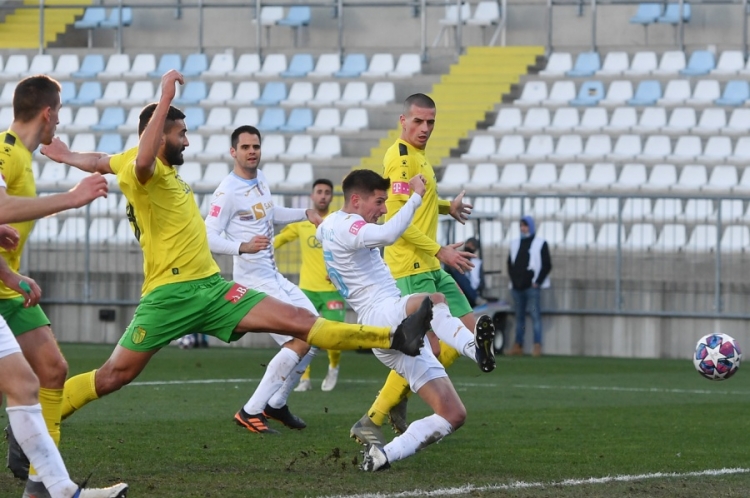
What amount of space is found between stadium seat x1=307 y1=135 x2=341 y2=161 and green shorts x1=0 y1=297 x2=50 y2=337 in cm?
1806

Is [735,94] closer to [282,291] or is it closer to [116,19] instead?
[116,19]

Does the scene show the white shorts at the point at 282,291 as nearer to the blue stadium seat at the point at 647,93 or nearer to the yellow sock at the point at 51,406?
the yellow sock at the point at 51,406

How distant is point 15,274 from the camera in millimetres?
6863

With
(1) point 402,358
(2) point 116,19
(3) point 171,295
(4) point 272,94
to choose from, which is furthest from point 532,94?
(3) point 171,295

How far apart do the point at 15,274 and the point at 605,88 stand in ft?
63.3

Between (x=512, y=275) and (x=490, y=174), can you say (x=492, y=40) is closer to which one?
(x=490, y=174)

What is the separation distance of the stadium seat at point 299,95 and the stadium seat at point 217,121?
42.5 inches

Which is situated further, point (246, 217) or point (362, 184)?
point (246, 217)

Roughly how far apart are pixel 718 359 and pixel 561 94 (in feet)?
47.4

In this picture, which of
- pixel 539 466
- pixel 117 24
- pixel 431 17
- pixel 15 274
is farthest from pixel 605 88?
pixel 15 274

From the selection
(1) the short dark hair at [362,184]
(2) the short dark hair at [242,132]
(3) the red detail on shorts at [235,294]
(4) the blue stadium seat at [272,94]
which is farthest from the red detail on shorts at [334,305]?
(4) the blue stadium seat at [272,94]

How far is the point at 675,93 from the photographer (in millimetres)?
24250

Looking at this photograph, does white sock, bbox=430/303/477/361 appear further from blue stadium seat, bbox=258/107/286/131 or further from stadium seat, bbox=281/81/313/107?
stadium seat, bbox=281/81/313/107

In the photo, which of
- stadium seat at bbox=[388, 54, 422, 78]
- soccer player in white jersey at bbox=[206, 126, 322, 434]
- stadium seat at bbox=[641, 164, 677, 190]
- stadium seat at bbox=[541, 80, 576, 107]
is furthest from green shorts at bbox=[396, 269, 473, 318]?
stadium seat at bbox=[388, 54, 422, 78]
